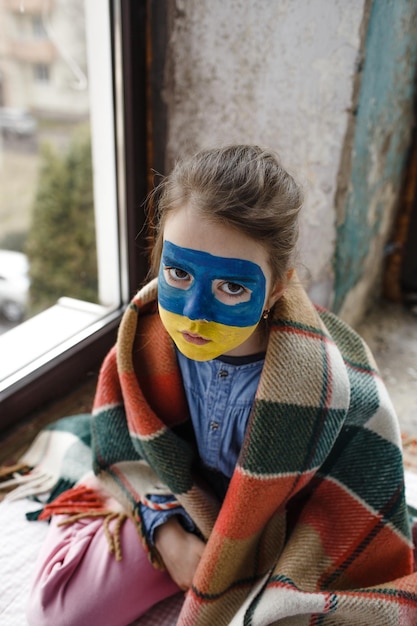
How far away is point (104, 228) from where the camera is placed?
5.04 ft

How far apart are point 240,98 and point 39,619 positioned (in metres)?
1.17

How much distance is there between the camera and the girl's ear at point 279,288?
0.81m

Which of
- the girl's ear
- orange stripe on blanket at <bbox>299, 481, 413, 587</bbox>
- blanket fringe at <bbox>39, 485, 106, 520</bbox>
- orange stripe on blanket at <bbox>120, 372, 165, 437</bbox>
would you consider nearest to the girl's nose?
the girl's ear

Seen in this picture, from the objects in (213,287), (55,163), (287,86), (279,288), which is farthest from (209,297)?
(55,163)

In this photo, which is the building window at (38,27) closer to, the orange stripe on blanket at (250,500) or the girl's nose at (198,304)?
the girl's nose at (198,304)

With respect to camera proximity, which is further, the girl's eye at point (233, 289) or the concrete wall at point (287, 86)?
the concrete wall at point (287, 86)

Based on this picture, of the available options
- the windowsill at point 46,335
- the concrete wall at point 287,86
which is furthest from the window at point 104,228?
the concrete wall at point 287,86

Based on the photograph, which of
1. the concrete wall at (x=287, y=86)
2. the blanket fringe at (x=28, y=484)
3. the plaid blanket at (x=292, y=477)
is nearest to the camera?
the plaid blanket at (x=292, y=477)

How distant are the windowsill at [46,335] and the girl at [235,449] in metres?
0.42

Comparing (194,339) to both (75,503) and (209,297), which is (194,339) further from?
(75,503)

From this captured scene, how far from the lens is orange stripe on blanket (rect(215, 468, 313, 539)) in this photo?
0.83 metres

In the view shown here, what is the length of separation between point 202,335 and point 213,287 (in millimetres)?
68

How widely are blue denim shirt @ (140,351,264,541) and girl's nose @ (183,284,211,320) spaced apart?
153mm

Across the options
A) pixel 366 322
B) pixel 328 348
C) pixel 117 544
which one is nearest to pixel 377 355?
pixel 366 322
